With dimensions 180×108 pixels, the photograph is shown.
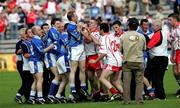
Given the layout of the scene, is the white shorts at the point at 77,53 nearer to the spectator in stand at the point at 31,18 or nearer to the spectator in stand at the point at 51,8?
the spectator in stand at the point at 31,18

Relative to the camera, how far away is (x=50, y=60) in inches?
822

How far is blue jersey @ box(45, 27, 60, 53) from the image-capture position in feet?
68.0

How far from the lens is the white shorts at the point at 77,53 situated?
20.6m

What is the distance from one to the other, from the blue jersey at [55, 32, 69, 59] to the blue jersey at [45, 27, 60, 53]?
0.13m

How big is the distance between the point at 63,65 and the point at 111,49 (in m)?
1.42

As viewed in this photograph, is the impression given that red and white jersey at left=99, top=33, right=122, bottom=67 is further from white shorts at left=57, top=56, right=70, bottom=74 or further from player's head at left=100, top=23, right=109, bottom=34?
white shorts at left=57, top=56, right=70, bottom=74

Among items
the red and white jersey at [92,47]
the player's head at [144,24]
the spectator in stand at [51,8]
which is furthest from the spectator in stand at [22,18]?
the player's head at [144,24]

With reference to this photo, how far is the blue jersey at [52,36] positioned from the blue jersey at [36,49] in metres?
0.20

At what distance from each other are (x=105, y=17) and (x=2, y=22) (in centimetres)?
533

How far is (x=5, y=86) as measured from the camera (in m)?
27.3

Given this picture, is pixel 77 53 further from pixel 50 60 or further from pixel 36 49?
pixel 36 49

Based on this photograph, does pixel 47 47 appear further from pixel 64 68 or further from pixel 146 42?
pixel 146 42

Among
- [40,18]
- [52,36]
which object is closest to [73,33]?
[52,36]

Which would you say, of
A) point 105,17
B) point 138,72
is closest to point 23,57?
point 138,72
